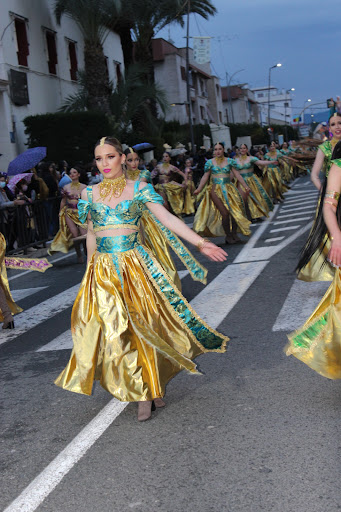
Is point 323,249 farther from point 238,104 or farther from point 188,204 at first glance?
point 238,104

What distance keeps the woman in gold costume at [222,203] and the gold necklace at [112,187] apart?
8510 mm

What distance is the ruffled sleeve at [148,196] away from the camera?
16.0 ft

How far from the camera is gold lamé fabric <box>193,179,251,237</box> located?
44.8 feet

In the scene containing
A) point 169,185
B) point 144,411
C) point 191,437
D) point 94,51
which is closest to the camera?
point 191,437

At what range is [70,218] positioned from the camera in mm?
13562

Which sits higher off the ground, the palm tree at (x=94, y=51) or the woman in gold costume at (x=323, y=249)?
the palm tree at (x=94, y=51)

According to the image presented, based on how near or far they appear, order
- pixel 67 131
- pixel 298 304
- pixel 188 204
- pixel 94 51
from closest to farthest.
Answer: pixel 298 304 < pixel 188 204 < pixel 67 131 < pixel 94 51

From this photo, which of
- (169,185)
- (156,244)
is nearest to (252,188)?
(169,185)

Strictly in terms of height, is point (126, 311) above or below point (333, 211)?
below

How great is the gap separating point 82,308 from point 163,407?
808mm

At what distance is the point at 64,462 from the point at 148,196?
5.71 feet

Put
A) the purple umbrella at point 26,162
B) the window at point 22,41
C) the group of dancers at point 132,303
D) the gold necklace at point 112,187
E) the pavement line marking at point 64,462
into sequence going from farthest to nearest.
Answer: the window at point 22,41 < the purple umbrella at point 26,162 < the gold necklace at point 112,187 < the group of dancers at point 132,303 < the pavement line marking at point 64,462

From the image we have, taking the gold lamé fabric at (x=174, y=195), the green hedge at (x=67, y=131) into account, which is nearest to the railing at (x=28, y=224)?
the gold lamé fabric at (x=174, y=195)

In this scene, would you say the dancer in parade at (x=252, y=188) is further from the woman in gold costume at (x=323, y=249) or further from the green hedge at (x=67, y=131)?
the green hedge at (x=67, y=131)
